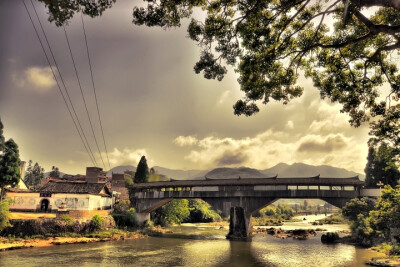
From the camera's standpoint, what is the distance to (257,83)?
1427cm

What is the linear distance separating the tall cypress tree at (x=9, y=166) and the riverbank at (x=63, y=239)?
12673mm

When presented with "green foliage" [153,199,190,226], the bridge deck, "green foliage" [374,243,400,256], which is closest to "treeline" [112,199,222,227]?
"green foliage" [153,199,190,226]

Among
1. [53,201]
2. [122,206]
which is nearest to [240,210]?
[122,206]

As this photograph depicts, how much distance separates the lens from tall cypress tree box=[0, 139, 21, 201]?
124 feet

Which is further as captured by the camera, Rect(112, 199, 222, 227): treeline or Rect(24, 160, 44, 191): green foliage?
Rect(24, 160, 44, 191): green foliage

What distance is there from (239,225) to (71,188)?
1036 inches

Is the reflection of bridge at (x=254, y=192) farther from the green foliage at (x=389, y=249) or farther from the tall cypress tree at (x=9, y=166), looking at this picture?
the tall cypress tree at (x=9, y=166)

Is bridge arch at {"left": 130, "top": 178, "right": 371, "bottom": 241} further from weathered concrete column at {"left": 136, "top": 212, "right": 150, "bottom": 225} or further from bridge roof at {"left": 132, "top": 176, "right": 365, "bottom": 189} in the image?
weathered concrete column at {"left": 136, "top": 212, "right": 150, "bottom": 225}

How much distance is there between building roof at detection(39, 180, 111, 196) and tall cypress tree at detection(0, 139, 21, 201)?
4.09 metres

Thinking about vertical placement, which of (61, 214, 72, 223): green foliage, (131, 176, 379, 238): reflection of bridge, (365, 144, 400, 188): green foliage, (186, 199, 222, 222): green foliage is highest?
(365, 144, 400, 188): green foliage

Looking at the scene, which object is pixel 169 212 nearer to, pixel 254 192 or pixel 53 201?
pixel 254 192

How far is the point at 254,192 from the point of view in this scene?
40.6 meters

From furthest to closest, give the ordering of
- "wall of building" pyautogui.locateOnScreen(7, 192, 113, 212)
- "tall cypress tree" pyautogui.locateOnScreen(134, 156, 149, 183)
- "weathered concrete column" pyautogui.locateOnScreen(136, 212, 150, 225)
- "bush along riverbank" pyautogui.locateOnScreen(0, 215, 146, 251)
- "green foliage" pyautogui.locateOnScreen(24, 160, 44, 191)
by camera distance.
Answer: "green foliage" pyautogui.locateOnScreen(24, 160, 44, 191)
"tall cypress tree" pyautogui.locateOnScreen(134, 156, 149, 183)
"weathered concrete column" pyautogui.locateOnScreen(136, 212, 150, 225)
"wall of building" pyautogui.locateOnScreen(7, 192, 113, 212)
"bush along riverbank" pyautogui.locateOnScreen(0, 215, 146, 251)

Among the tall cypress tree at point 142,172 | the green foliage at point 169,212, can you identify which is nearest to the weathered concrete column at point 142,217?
the green foliage at point 169,212
